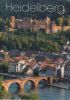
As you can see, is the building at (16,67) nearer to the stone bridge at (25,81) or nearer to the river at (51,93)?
the stone bridge at (25,81)

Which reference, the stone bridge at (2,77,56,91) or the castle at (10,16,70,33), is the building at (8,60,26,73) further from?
the castle at (10,16,70,33)

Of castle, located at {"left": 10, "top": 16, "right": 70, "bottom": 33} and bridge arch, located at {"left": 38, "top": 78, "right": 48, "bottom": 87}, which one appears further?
castle, located at {"left": 10, "top": 16, "right": 70, "bottom": 33}

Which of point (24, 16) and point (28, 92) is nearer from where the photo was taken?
point (28, 92)

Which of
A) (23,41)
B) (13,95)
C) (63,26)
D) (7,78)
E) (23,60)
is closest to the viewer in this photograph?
(13,95)

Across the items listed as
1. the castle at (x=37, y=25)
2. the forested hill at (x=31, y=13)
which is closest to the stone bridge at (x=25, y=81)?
the castle at (x=37, y=25)

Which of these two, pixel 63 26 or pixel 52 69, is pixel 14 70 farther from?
pixel 63 26

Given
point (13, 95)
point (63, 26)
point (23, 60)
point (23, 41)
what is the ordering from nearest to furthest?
point (13, 95), point (23, 60), point (23, 41), point (63, 26)

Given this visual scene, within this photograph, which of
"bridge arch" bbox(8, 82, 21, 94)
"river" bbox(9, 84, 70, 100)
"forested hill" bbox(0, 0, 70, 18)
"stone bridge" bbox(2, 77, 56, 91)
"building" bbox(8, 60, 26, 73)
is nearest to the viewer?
"river" bbox(9, 84, 70, 100)

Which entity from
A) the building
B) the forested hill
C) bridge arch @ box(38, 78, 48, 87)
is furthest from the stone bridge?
the forested hill

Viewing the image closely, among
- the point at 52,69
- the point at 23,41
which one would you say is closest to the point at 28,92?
the point at 52,69

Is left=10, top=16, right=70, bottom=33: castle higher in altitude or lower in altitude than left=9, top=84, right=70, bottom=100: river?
higher
